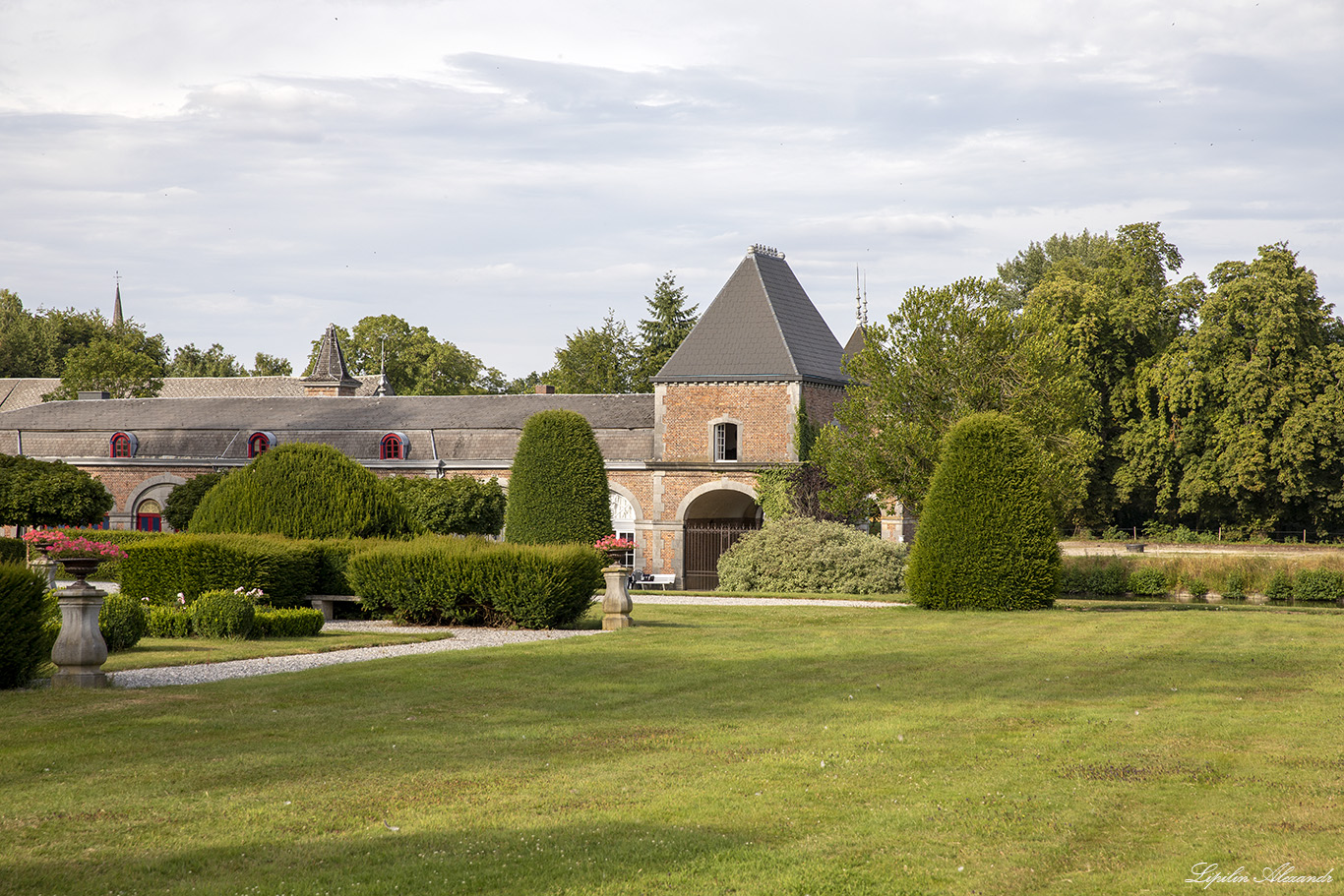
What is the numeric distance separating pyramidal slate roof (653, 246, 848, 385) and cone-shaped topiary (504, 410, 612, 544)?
13576mm

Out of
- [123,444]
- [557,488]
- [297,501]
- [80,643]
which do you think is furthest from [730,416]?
[80,643]

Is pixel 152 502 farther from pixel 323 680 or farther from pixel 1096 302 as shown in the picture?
pixel 1096 302

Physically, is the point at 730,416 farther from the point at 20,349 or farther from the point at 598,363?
the point at 20,349

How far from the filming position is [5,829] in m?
5.71

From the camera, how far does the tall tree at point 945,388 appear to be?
28953 mm

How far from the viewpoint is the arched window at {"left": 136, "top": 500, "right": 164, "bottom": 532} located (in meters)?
Answer: 39.5

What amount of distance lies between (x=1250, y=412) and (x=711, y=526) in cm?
Result: 2167

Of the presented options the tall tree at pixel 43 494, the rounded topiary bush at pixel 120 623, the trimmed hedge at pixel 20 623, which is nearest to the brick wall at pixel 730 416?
the tall tree at pixel 43 494

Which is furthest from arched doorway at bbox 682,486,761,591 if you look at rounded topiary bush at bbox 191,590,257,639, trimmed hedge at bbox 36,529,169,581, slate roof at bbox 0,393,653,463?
rounded topiary bush at bbox 191,590,257,639

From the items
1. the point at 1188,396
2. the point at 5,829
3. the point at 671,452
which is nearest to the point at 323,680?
the point at 5,829

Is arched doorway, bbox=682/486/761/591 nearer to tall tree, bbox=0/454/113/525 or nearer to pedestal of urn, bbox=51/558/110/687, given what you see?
tall tree, bbox=0/454/113/525

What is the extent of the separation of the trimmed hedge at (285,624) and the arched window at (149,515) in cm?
2721

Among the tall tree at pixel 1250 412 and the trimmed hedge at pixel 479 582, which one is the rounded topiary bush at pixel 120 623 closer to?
the trimmed hedge at pixel 479 582

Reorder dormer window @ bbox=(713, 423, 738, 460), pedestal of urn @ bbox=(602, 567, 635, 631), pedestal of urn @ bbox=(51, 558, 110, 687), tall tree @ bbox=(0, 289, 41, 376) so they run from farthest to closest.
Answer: tall tree @ bbox=(0, 289, 41, 376) < dormer window @ bbox=(713, 423, 738, 460) < pedestal of urn @ bbox=(602, 567, 635, 631) < pedestal of urn @ bbox=(51, 558, 110, 687)
